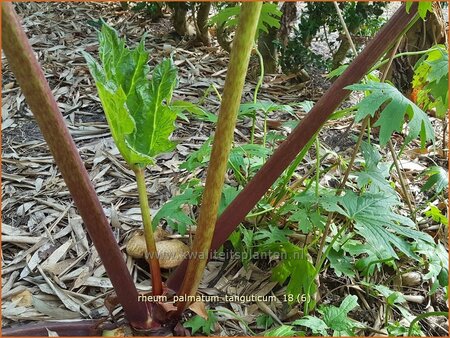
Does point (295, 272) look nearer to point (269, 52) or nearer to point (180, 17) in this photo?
point (269, 52)

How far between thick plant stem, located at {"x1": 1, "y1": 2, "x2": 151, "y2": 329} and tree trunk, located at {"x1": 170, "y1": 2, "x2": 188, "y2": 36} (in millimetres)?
1349

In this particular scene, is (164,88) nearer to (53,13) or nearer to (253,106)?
(253,106)

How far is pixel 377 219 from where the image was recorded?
0.82 meters

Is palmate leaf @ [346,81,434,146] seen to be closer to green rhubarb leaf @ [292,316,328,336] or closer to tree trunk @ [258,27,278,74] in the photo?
green rhubarb leaf @ [292,316,328,336]

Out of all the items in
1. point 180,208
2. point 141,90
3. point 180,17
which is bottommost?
point 180,208

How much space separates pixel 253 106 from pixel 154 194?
0.32 meters

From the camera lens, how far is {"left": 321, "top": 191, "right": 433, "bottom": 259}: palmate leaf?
782mm

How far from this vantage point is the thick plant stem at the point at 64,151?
0.60 meters

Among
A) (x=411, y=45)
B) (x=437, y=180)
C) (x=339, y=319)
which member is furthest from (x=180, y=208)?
(x=411, y=45)

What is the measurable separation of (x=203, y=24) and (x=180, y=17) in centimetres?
9

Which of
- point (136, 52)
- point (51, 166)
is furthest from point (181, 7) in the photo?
point (136, 52)

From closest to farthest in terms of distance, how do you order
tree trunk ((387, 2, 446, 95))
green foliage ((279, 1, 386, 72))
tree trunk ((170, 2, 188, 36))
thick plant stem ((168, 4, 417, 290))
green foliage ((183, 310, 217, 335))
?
1. thick plant stem ((168, 4, 417, 290))
2. green foliage ((183, 310, 217, 335))
3. tree trunk ((387, 2, 446, 95))
4. green foliage ((279, 1, 386, 72))
5. tree trunk ((170, 2, 188, 36))

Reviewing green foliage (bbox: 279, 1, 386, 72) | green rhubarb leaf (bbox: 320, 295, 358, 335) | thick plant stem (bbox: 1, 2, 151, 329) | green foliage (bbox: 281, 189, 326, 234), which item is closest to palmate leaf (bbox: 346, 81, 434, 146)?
green foliage (bbox: 281, 189, 326, 234)

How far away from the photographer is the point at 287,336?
2.60 feet
